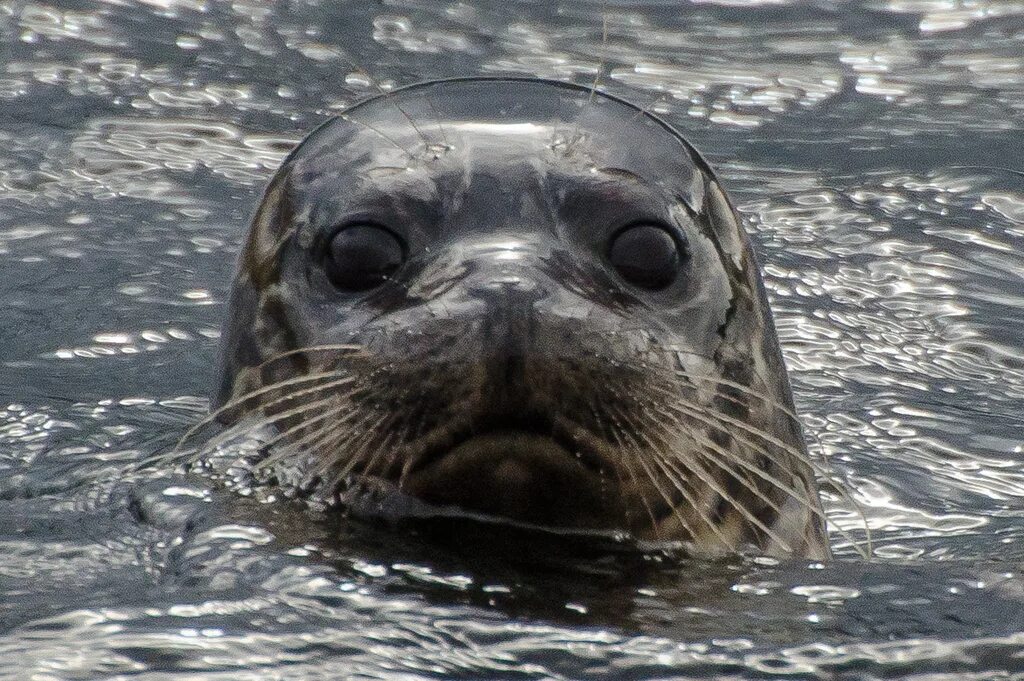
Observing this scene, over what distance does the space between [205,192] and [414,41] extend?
2.05m

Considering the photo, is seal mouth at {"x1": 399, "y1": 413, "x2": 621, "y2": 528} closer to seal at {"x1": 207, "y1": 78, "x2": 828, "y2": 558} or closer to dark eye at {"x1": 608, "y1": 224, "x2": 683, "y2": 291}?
seal at {"x1": 207, "y1": 78, "x2": 828, "y2": 558}

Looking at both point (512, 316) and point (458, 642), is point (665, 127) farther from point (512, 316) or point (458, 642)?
point (458, 642)

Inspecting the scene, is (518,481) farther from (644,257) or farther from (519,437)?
(644,257)

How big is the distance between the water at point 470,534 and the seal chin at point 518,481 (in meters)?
0.07

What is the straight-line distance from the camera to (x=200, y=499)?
3.85 metres

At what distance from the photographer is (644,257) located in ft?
12.5

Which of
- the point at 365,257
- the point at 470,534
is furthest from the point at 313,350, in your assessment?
the point at 470,534

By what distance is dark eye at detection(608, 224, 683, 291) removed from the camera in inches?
148

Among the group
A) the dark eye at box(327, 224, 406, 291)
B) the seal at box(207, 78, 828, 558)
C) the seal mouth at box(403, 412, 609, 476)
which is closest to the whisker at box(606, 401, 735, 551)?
the seal at box(207, 78, 828, 558)

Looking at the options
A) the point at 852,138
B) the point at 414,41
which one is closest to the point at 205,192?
the point at 414,41

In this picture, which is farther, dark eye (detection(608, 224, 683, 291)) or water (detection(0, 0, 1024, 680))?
dark eye (detection(608, 224, 683, 291))

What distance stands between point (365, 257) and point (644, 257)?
52cm

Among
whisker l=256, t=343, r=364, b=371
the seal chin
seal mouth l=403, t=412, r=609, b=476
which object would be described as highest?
whisker l=256, t=343, r=364, b=371

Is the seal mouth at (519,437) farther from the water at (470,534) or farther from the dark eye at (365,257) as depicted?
the dark eye at (365,257)
